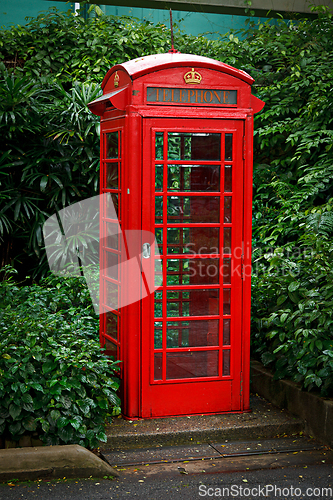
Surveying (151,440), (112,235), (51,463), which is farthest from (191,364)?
(51,463)

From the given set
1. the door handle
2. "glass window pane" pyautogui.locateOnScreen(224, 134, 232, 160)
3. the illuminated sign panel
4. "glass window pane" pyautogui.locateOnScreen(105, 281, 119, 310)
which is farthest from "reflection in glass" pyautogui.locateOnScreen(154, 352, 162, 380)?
the illuminated sign panel

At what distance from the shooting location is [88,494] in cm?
313

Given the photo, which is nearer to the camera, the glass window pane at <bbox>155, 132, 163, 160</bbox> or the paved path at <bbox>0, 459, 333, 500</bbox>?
the paved path at <bbox>0, 459, 333, 500</bbox>

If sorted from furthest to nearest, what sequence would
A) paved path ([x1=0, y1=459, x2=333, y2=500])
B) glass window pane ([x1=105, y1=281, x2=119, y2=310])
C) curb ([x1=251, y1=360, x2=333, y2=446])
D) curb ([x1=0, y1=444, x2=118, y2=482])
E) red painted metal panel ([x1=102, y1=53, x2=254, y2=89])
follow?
glass window pane ([x1=105, y1=281, x2=119, y2=310]) → red painted metal panel ([x1=102, y1=53, x2=254, y2=89]) → curb ([x1=251, y1=360, x2=333, y2=446]) → curb ([x1=0, y1=444, x2=118, y2=482]) → paved path ([x1=0, y1=459, x2=333, y2=500])

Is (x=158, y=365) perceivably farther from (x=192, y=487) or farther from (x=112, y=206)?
(x=112, y=206)

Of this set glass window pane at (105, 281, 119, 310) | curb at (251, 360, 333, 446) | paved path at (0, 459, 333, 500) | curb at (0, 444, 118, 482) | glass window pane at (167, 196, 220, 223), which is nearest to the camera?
paved path at (0, 459, 333, 500)

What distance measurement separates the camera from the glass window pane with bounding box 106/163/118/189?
4.27 m

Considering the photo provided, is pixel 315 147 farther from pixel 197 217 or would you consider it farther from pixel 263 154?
pixel 197 217

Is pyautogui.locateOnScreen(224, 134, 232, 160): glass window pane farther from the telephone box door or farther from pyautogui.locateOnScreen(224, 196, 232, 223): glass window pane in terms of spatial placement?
pyautogui.locateOnScreen(224, 196, 232, 223): glass window pane

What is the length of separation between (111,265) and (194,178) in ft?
A: 3.21

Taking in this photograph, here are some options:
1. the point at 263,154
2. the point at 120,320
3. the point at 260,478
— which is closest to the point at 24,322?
the point at 120,320

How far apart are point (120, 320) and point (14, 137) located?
3691 mm

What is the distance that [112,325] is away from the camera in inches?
173

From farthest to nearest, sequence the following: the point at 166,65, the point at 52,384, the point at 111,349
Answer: the point at 111,349
the point at 166,65
the point at 52,384
